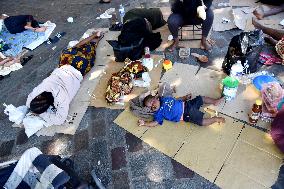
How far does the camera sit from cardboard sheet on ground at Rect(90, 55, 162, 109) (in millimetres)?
4465

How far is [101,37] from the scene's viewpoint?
586cm

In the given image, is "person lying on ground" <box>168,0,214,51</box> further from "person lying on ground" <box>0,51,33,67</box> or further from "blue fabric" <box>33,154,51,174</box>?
"blue fabric" <box>33,154,51,174</box>

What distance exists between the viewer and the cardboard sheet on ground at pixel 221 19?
18.0 feet

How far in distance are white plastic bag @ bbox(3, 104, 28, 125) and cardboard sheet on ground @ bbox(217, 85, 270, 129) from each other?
289 cm

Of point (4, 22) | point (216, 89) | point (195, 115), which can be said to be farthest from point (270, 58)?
point (4, 22)

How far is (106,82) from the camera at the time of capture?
191 inches

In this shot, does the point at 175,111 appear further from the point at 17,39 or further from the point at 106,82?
the point at 17,39

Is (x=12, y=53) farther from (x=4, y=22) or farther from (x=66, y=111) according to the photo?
(x=66, y=111)

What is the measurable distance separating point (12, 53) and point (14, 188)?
12.0ft

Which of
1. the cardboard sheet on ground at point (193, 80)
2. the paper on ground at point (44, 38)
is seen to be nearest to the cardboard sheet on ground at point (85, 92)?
the cardboard sheet on ground at point (193, 80)

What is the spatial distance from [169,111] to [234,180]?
115 centimetres

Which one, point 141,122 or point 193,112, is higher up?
point 193,112

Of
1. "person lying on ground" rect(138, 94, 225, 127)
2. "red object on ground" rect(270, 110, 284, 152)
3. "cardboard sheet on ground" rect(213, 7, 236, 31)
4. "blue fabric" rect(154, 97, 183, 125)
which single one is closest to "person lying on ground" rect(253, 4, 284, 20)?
"cardboard sheet on ground" rect(213, 7, 236, 31)

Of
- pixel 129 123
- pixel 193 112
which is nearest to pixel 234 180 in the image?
pixel 193 112
